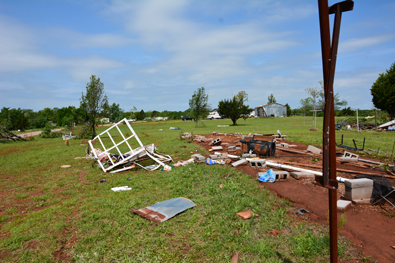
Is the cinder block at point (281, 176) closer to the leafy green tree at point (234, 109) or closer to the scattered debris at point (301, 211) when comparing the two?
the scattered debris at point (301, 211)

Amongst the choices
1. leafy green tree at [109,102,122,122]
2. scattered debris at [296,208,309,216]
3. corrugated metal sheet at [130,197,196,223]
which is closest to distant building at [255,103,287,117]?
leafy green tree at [109,102,122,122]

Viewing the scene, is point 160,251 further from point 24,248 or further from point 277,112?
point 277,112

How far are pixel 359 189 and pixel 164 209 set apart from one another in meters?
A: 4.48

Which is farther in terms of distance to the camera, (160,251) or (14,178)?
(14,178)

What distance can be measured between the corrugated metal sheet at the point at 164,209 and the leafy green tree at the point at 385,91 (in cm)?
3515

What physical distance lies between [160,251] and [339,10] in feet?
12.6

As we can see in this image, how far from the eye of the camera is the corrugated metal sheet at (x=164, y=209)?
4.48 meters

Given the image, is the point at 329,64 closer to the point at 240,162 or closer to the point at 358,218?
the point at 358,218

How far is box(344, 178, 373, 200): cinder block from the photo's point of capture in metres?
4.84

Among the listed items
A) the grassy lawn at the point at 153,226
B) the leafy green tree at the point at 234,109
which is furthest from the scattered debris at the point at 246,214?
the leafy green tree at the point at 234,109

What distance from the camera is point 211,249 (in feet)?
11.5

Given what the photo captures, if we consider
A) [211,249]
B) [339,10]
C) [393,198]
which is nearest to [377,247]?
[393,198]

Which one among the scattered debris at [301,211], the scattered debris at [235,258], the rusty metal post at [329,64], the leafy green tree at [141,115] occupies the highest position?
the leafy green tree at [141,115]

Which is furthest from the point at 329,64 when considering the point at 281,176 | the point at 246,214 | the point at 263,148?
the point at 263,148
